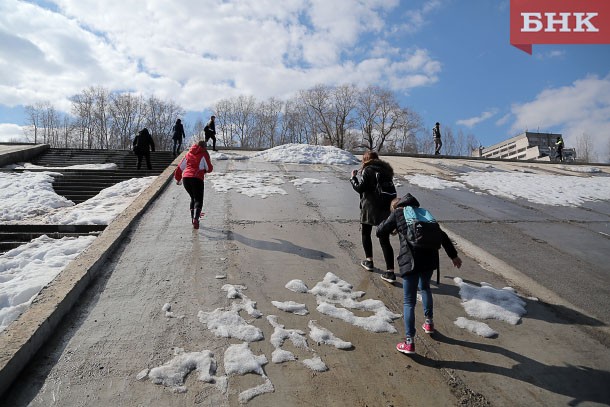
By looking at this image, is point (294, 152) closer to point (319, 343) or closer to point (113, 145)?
point (319, 343)

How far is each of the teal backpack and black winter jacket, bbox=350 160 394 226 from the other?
1.36 m

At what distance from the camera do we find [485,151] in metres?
121

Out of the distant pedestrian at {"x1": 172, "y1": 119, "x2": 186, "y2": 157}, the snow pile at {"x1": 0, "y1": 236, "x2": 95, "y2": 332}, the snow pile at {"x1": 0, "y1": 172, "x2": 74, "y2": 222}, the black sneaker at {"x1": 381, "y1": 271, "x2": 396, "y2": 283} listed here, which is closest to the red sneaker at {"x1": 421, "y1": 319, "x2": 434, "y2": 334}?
the black sneaker at {"x1": 381, "y1": 271, "x2": 396, "y2": 283}

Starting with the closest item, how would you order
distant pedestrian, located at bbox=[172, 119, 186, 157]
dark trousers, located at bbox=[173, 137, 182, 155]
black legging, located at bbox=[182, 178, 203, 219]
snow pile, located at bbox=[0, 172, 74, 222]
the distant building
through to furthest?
black legging, located at bbox=[182, 178, 203, 219], snow pile, located at bbox=[0, 172, 74, 222], dark trousers, located at bbox=[173, 137, 182, 155], distant pedestrian, located at bbox=[172, 119, 186, 157], the distant building

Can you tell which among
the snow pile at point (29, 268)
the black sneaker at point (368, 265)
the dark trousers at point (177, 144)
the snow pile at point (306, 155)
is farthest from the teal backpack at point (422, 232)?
the dark trousers at point (177, 144)

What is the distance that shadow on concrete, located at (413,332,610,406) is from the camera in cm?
276

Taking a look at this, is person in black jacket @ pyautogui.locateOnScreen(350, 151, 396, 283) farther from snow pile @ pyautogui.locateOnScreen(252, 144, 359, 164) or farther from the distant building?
the distant building

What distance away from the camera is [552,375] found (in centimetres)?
297

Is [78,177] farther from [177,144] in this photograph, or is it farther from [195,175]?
[195,175]

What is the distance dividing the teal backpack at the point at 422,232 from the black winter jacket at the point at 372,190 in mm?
1358

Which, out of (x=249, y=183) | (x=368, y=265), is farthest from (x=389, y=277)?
(x=249, y=183)

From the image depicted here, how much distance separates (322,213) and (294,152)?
818 cm

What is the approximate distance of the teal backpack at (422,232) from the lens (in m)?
3.29

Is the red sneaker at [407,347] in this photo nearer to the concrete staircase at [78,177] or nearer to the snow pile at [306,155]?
the concrete staircase at [78,177]
